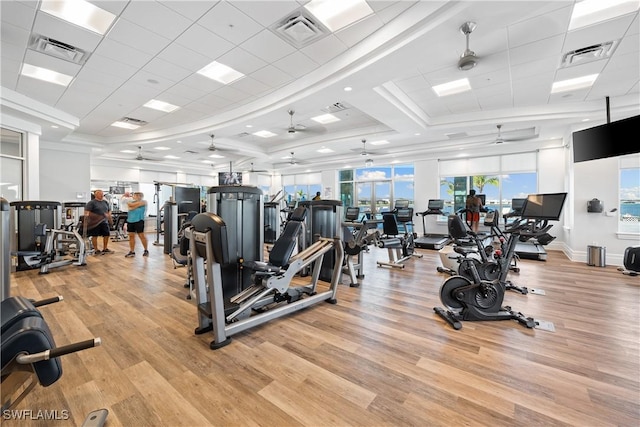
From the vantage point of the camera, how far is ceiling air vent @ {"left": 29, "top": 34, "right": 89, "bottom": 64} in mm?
3828

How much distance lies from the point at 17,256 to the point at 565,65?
32.6 ft

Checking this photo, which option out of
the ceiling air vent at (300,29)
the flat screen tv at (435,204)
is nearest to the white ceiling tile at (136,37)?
the ceiling air vent at (300,29)

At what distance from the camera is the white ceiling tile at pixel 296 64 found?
427cm

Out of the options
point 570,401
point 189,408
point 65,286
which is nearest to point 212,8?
point 189,408

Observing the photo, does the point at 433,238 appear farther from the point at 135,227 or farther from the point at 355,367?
the point at 135,227

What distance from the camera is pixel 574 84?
4.93 metres

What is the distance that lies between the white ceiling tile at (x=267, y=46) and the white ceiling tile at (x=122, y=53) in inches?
63.5

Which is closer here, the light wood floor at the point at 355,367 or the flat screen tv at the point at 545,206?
the light wood floor at the point at 355,367

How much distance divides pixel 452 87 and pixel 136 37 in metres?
5.21

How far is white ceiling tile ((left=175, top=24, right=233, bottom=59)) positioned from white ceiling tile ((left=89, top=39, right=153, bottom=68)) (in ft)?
2.65

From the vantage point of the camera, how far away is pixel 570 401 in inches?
70.7

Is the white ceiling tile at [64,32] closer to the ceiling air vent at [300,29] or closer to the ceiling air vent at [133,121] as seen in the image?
the ceiling air vent at [300,29]

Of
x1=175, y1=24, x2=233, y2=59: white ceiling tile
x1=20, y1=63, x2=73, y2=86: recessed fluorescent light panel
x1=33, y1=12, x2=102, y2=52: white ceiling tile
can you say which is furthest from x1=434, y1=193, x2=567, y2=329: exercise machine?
x1=20, y1=63, x2=73, y2=86: recessed fluorescent light panel

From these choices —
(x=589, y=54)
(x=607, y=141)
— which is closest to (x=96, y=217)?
(x=589, y=54)
